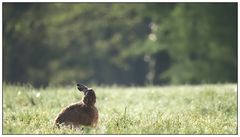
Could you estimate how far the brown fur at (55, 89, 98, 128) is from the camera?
751 centimetres

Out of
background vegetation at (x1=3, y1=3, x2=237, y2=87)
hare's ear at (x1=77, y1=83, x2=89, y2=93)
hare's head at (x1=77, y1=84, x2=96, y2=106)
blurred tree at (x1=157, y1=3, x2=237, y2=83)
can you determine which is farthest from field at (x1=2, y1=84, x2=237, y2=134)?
background vegetation at (x1=3, y1=3, x2=237, y2=87)

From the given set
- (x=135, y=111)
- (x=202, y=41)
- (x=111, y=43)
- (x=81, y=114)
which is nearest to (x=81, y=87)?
(x=81, y=114)

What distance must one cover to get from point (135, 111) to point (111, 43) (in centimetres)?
2767

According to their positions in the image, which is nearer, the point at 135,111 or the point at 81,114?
the point at 81,114

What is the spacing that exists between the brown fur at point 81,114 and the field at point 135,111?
11 centimetres

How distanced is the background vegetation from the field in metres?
18.1

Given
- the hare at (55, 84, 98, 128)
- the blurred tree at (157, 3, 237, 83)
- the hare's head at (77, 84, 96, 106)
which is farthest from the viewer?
the blurred tree at (157, 3, 237, 83)

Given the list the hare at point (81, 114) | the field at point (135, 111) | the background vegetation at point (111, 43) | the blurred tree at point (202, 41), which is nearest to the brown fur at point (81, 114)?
the hare at point (81, 114)

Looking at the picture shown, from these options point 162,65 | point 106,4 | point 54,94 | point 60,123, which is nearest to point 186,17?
point 162,65

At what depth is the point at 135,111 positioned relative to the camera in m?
10.6

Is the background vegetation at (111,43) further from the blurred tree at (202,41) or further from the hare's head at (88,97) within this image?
the hare's head at (88,97)

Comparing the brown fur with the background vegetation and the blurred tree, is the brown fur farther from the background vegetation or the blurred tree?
the background vegetation

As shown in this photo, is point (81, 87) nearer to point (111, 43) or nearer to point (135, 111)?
point (135, 111)

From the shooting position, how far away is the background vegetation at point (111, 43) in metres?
32.1
